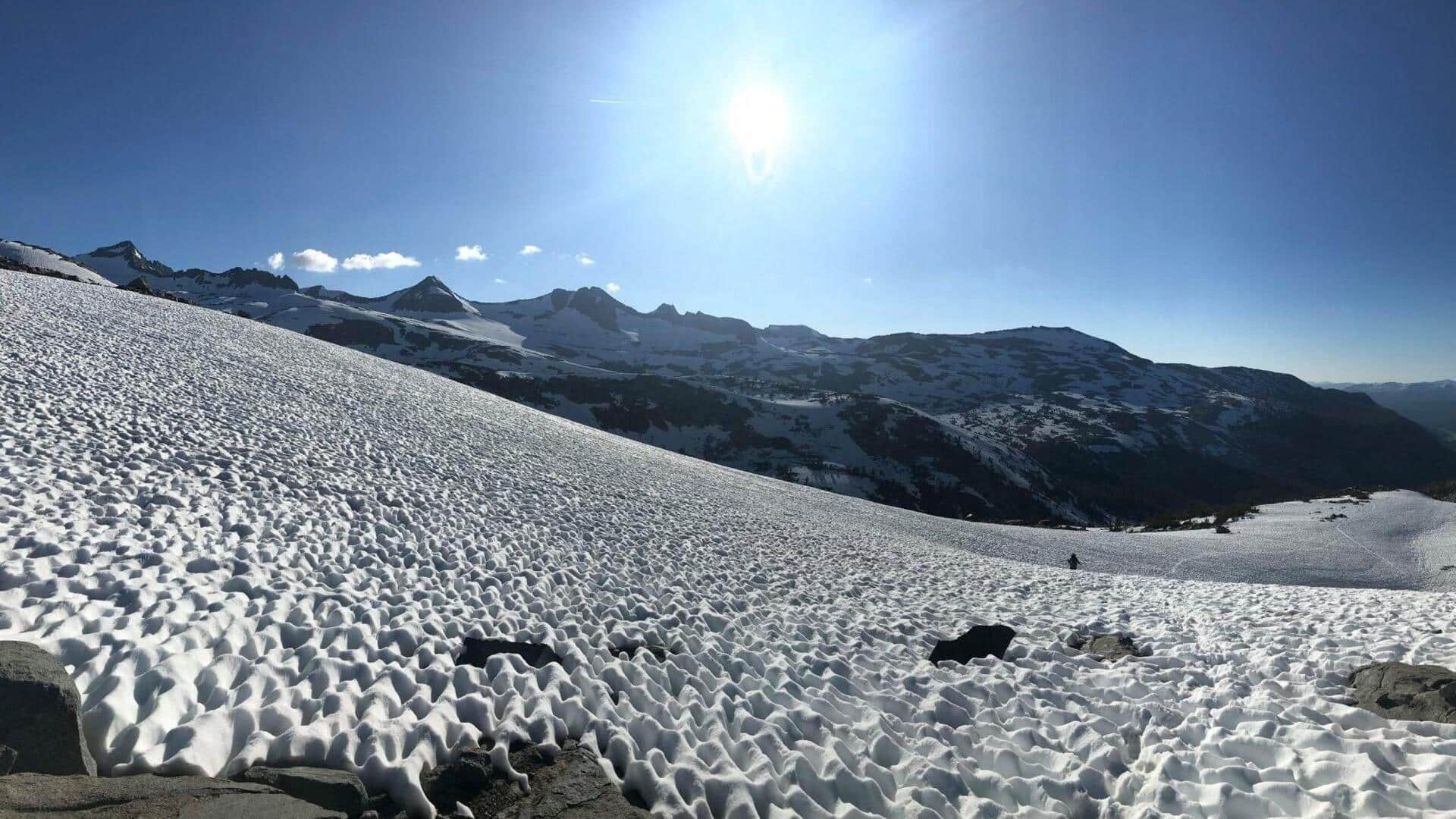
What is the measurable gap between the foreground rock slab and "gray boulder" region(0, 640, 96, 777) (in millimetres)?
245

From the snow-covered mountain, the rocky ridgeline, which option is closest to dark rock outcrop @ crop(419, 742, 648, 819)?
the rocky ridgeline

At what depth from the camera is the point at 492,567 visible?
501 inches

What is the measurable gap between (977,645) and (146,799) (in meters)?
11.6

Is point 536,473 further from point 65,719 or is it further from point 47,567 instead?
point 65,719

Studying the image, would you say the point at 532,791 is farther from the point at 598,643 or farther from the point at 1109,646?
the point at 1109,646

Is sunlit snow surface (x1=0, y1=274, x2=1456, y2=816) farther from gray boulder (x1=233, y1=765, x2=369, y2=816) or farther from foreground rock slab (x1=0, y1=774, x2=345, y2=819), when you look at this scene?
foreground rock slab (x1=0, y1=774, x2=345, y2=819)

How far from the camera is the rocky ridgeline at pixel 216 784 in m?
4.51

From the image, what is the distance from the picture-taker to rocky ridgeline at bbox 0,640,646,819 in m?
4.51

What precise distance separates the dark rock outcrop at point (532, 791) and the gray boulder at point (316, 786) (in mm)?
626

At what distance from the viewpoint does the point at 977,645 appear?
11289 millimetres

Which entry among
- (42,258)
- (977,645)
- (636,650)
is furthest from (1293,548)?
(42,258)

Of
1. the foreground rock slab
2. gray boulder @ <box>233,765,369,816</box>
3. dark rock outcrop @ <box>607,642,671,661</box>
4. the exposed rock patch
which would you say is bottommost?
dark rock outcrop @ <box>607,642,671,661</box>

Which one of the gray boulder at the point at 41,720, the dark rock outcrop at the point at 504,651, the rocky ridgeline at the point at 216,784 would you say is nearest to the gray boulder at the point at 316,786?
the rocky ridgeline at the point at 216,784

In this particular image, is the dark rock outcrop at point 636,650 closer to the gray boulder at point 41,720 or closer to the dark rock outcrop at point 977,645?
the dark rock outcrop at point 977,645
